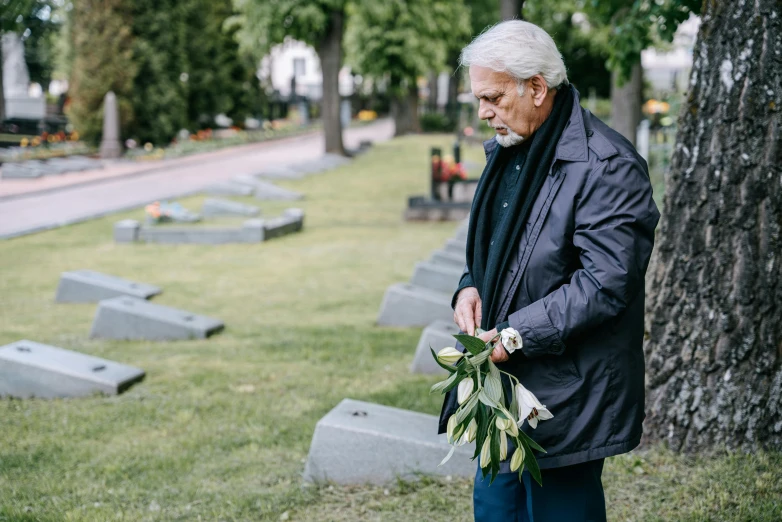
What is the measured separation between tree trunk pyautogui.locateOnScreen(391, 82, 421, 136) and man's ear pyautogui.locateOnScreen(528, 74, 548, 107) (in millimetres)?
36055

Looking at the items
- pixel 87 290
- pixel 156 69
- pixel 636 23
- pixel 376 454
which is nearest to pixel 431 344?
pixel 376 454

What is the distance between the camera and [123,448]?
497 cm

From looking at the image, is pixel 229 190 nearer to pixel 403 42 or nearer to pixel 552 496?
pixel 552 496

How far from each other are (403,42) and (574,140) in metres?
34.1

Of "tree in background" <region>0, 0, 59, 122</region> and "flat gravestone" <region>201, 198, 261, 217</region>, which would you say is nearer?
"flat gravestone" <region>201, 198, 261, 217</region>

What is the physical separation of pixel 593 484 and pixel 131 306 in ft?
18.2

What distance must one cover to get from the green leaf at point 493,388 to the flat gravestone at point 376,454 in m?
1.73

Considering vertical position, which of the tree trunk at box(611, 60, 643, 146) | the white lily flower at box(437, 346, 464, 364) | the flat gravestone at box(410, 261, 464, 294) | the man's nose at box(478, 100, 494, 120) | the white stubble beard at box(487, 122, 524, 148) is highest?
the man's nose at box(478, 100, 494, 120)

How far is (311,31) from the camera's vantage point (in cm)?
2591

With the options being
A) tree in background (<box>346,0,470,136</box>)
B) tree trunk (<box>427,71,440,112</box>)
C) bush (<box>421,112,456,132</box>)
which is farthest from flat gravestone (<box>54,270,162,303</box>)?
tree trunk (<box>427,71,440,112</box>)

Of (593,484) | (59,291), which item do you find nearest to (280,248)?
(59,291)

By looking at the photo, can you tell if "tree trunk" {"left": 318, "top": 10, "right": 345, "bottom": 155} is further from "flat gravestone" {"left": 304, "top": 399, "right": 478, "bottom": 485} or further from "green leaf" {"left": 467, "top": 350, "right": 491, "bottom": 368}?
"green leaf" {"left": 467, "top": 350, "right": 491, "bottom": 368}

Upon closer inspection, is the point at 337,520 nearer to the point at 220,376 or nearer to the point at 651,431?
the point at 651,431

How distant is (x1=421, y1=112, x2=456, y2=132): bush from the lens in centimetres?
4166
